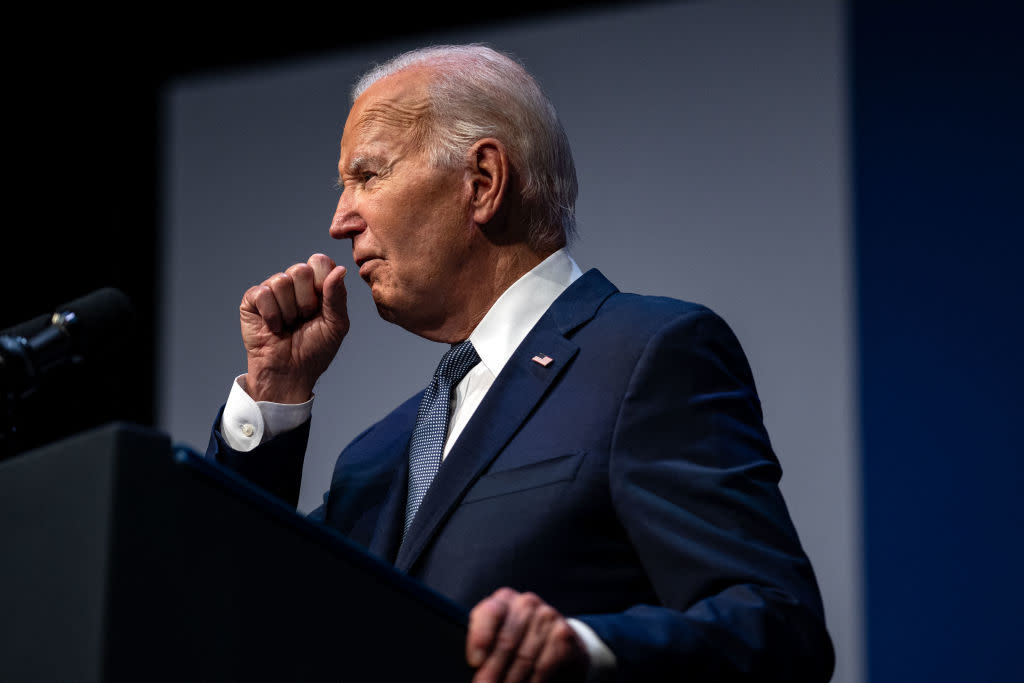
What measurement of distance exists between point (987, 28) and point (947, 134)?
286mm

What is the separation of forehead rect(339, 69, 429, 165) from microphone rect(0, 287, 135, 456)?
62 centimetres

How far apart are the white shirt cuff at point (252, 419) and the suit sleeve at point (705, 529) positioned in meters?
0.64

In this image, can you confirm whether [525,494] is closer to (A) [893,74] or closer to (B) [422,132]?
(B) [422,132]

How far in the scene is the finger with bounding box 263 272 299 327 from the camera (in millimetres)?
1831

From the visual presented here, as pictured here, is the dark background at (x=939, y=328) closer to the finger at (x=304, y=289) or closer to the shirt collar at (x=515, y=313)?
the shirt collar at (x=515, y=313)

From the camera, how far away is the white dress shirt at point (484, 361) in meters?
1.68

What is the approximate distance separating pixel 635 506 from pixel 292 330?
2.57ft

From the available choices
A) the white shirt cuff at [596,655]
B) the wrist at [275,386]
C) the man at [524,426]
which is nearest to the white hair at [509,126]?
the man at [524,426]

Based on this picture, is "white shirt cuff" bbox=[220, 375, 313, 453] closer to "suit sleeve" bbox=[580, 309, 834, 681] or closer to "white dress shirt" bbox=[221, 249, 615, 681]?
"white dress shirt" bbox=[221, 249, 615, 681]

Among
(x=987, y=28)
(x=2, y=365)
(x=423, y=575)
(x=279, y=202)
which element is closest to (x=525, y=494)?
(x=423, y=575)

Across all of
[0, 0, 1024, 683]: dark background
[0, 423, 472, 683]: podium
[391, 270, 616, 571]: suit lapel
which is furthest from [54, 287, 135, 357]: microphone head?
[0, 0, 1024, 683]: dark background

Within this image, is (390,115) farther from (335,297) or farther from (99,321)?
(99,321)

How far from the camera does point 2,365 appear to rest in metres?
1.10

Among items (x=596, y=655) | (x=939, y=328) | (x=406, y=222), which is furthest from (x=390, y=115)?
(x=939, y=328)
